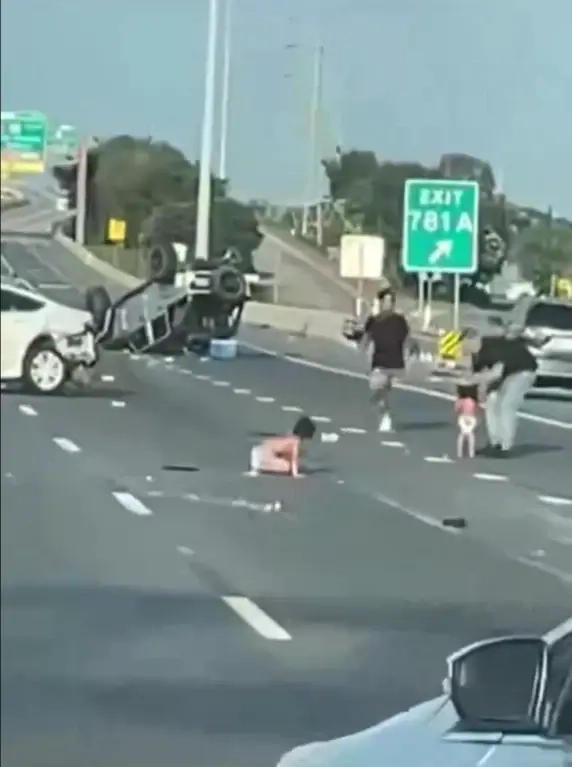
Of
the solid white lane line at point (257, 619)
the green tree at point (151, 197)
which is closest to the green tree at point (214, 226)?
the green tree at point (151, 197)

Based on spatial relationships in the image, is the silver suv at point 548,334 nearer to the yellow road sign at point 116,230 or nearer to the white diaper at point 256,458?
the white diaper at point 256,458

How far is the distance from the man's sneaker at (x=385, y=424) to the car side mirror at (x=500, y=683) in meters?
0.60

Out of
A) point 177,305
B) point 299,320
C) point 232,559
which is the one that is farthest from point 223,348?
point 232,559

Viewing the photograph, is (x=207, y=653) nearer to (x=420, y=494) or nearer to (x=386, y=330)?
(x=420, y=494)

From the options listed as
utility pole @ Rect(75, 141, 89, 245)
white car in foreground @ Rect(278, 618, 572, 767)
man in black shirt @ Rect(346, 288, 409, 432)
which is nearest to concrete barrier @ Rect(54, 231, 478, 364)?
man in black shirt @ Rect(346, 288, 409, 432)

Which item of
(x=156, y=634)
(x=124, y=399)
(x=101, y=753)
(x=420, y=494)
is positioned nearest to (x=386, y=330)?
(x=420, y=494)

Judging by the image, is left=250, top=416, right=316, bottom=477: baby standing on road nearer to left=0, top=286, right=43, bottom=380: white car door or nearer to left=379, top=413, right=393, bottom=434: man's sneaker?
left=379, top=413, right=393, bottom=434: man's sneaker

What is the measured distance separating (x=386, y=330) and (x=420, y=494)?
345mm

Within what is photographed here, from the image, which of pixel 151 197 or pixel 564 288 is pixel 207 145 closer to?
pixel 151 197

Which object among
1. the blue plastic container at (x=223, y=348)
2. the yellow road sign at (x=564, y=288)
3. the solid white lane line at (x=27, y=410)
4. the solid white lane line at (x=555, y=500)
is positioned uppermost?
the yellow road sign at (x=564, y=288)

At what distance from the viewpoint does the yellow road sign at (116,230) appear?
3.21 meters

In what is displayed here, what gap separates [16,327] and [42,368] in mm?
90

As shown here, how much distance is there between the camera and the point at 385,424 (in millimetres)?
3465

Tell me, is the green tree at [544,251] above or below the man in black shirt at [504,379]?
above
